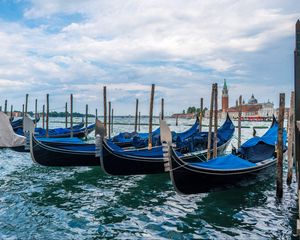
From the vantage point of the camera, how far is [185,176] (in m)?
6.00

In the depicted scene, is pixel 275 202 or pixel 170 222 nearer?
pixel 170 222

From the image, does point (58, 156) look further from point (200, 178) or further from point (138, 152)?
point (200, 178)

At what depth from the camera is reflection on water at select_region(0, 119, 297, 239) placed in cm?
498

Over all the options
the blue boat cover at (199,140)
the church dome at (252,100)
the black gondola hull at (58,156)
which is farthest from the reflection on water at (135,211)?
the church dome at (252,100)

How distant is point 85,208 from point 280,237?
3.18m

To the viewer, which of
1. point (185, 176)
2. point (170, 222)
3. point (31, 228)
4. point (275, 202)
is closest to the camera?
point (31, 228)

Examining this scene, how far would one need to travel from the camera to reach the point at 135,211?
5953 mm

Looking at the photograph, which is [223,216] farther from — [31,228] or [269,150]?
[269,150]

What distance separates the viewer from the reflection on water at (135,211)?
4977 mm

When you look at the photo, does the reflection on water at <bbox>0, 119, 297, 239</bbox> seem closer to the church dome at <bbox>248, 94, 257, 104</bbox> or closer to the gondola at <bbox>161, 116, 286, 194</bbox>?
the gondola at <bbox>161, 116, 286, 194</bbox>

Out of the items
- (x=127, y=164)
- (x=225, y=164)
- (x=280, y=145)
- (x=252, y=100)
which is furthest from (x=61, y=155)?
(x=252, y=100)

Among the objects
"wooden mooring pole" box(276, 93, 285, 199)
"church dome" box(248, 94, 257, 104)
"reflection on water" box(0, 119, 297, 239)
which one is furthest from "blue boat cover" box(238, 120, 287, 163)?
"church dome" box(248, 94, 257, 104)

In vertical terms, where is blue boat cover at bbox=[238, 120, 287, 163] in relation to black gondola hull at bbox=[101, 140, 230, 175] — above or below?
above

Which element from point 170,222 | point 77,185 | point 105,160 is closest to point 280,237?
point 170,222
